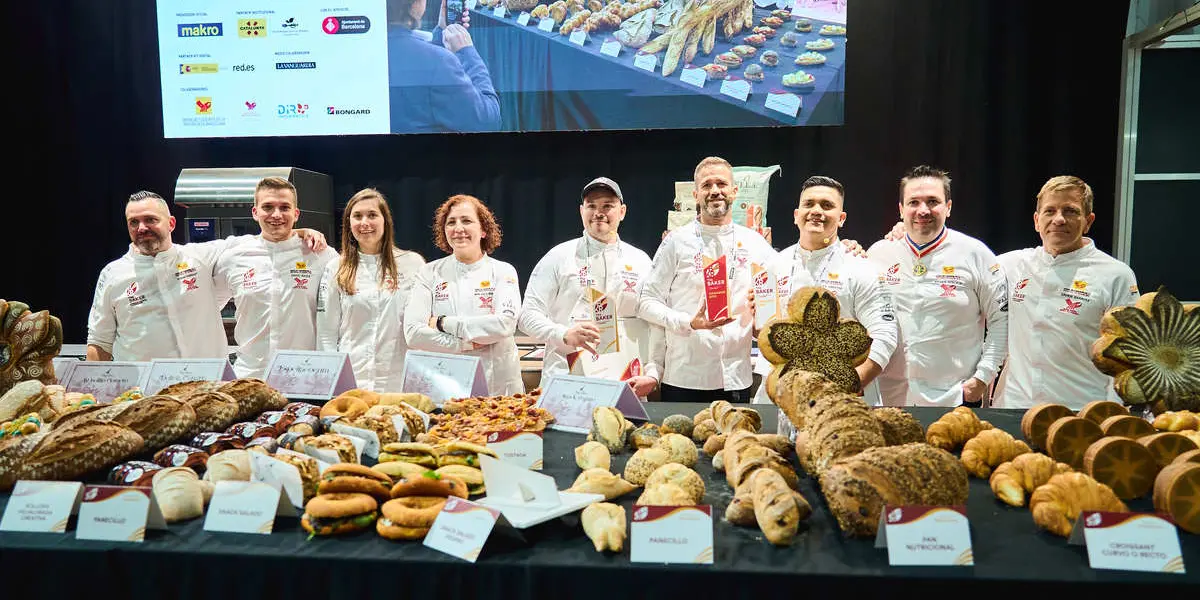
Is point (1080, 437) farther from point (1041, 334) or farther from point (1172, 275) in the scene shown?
point (1172, 275)

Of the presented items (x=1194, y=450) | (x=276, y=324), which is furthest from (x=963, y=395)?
(x=276, y=324)

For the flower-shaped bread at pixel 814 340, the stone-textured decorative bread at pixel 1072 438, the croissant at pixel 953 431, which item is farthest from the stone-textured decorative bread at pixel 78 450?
the stone-textured decorative bread at pixel 1072 438

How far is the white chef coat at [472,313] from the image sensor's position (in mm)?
3014

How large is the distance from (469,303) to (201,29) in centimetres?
296

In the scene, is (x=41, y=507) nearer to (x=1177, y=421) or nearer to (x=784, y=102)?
(x=1177, y=421)

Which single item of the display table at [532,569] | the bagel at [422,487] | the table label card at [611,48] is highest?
the table label card at [611,48]

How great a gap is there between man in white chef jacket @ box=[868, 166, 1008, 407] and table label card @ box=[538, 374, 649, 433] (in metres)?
1.44

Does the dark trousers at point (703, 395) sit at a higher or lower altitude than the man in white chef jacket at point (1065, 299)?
lower

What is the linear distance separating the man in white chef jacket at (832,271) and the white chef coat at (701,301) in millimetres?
128

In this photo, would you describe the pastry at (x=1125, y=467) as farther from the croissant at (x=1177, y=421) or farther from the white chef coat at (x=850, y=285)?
the white chef coat at (x=850, y=285)

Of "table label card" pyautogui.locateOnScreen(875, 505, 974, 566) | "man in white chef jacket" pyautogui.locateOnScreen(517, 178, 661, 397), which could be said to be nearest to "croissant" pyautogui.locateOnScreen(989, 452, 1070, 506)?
"table label card" pyautogui.locateOnScreen(875, 505, 974, 566)

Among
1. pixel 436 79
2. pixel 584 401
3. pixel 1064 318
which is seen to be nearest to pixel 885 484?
pixel 584 401

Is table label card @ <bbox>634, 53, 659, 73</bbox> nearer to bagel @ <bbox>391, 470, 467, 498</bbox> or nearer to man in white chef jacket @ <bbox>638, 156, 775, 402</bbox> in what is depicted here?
man in white chef jacket @ <bbox>638, 156, 775, 402</bbox>

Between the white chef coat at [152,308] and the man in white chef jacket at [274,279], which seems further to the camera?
the man in white chef jacket at [274,279]
